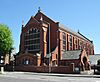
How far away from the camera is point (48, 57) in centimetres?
6334

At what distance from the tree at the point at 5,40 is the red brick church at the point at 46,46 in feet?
14.5

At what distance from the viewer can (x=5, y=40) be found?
2616 inches

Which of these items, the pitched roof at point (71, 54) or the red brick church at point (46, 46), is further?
the red brick church at point (46, 46)

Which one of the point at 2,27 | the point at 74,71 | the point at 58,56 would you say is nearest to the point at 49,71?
the point at 74,71

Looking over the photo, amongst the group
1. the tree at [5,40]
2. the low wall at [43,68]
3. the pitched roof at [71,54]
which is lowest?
the low wall at [43,68]

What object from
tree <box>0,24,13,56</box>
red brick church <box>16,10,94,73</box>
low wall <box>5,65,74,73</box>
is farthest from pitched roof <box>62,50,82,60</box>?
tree <box>0,24,13,56</box>

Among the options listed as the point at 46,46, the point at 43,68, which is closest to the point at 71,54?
the point at 46,46

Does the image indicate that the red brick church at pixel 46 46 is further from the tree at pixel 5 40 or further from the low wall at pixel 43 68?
the tree at pixel 5 40

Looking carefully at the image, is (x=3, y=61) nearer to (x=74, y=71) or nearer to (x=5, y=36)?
(x=5, y=36)

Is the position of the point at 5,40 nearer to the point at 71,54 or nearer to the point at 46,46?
the point at 46,46

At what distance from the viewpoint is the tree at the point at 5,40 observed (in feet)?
218

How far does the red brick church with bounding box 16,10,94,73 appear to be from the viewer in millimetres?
63091

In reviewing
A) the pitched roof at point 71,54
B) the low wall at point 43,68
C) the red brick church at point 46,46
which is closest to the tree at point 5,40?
the red brick church at point 46,46

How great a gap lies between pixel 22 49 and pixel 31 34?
602 cm
